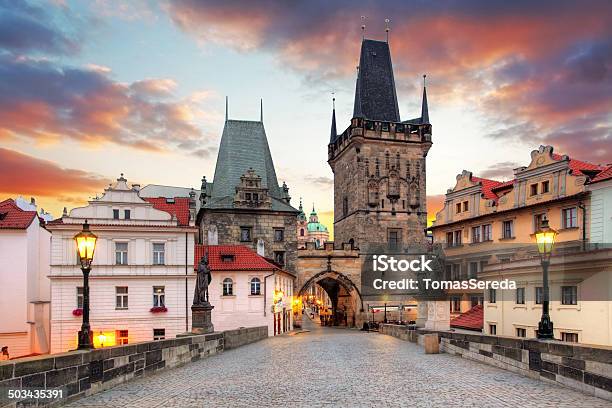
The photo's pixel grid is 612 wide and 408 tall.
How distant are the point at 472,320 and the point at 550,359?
74.4 feet

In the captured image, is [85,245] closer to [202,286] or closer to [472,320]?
[202,286]

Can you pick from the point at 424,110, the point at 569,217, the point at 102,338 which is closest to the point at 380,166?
the point at 424,110

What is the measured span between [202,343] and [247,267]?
2153cm

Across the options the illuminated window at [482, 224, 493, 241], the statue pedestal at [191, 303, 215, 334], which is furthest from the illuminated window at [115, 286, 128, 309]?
the illuminated window at [482, 224, 493, 241]

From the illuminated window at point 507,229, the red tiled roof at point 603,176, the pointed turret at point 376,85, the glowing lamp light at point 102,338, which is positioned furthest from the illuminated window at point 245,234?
the red tiled roof at point 603,176

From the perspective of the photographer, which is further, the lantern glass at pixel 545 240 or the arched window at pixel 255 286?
the arched window at pixel 255 286

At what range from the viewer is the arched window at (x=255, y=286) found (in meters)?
40.1

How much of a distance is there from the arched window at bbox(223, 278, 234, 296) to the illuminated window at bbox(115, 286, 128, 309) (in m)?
6.58

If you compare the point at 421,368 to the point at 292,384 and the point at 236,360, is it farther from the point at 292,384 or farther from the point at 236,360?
the point at 236,360

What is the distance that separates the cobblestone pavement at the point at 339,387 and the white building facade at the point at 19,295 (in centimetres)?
2662

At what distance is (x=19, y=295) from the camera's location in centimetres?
3819

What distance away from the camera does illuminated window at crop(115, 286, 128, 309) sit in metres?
36.6

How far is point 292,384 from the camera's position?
1200 centimetres

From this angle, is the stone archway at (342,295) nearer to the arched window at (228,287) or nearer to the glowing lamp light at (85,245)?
the arched window at (228,287)
